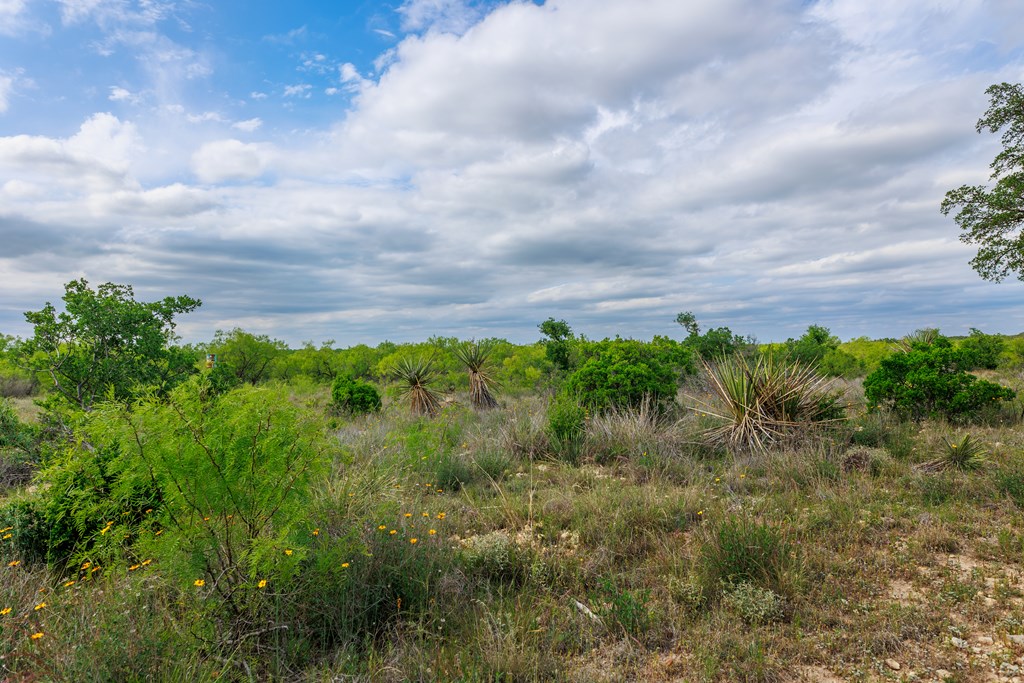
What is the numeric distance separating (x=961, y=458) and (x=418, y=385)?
11.3 metres

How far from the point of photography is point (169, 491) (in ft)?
11.3

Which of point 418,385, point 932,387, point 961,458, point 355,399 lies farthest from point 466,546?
point 355,399

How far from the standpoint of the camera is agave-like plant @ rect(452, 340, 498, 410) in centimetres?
1459

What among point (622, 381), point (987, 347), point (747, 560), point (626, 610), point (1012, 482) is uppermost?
point (987, 347)

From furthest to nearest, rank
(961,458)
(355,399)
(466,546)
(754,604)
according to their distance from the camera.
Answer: (355,399), (961,458), (466,546), (754,604)

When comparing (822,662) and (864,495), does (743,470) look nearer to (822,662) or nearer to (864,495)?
(864,495)

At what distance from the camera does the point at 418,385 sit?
14711 mm

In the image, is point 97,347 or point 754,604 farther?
point 97,347

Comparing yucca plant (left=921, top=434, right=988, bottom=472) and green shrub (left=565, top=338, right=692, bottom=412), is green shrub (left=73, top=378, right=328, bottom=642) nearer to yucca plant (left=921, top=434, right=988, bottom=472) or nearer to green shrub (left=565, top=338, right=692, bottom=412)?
green shrub (left=565, top=338, right=692, bottom=412)

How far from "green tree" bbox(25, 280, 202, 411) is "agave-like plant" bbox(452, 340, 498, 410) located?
7.40 metres

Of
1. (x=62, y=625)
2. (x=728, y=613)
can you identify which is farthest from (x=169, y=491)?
(x=728, y=613)

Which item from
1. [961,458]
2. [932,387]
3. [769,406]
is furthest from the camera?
[932,387]

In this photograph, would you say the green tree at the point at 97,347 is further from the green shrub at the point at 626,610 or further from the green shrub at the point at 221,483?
the green shrub at the point at 626,610

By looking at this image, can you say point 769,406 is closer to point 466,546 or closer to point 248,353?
point 466,546
